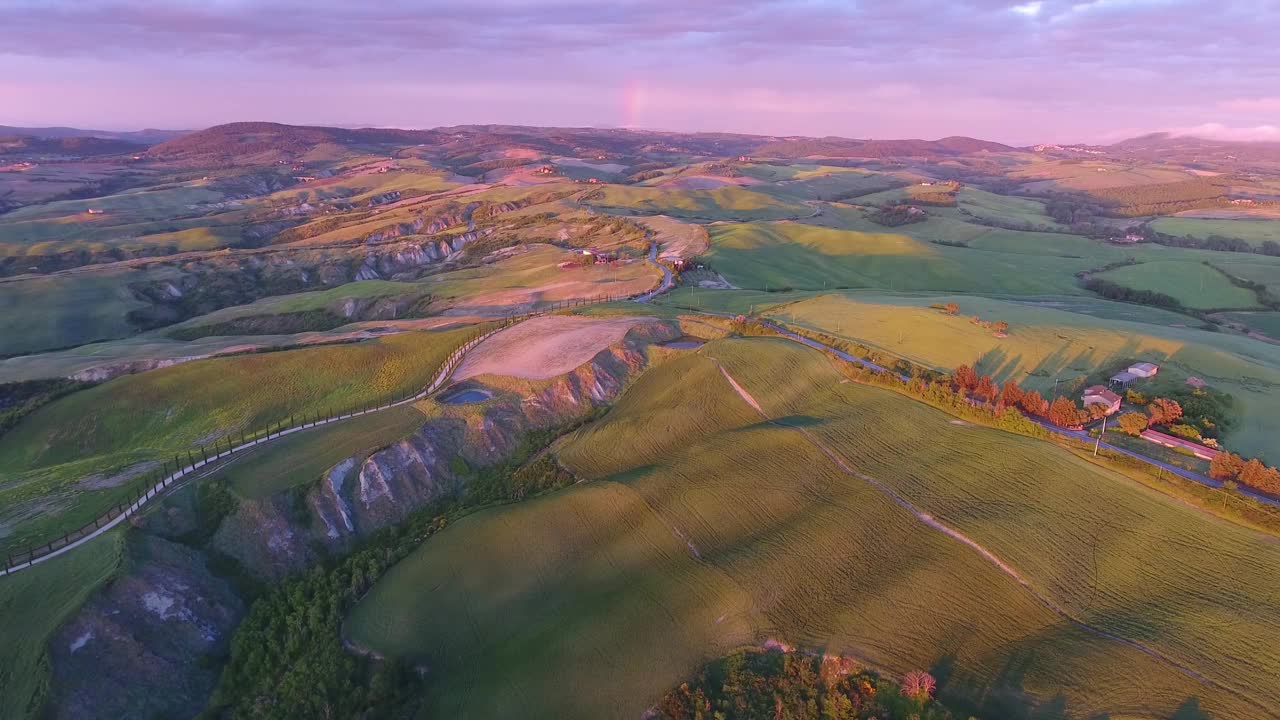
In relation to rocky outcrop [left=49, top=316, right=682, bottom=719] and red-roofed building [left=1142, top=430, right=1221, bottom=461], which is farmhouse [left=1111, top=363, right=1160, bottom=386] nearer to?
red-roofed building [left=1142, top=430, right=1221, bottom=461]

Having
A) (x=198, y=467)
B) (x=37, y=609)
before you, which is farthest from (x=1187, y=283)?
(x=37, y=609)

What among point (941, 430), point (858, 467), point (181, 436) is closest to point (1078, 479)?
point (941, 430)

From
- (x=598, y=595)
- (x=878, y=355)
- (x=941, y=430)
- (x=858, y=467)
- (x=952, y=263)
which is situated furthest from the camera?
(x=952, y=263)

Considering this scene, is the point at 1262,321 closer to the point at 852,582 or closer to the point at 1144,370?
the point at 1144,370

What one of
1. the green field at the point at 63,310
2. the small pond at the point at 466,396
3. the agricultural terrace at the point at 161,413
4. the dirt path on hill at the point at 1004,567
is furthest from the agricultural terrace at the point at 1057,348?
the green field at the point at 63,310

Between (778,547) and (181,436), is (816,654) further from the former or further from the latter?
(181,436)

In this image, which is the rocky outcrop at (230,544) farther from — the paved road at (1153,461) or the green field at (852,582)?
the paved road at (1153,461)

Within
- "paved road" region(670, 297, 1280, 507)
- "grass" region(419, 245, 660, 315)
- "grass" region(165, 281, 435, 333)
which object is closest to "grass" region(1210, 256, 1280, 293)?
"paved road" region(670, 297, 1280, 507)
